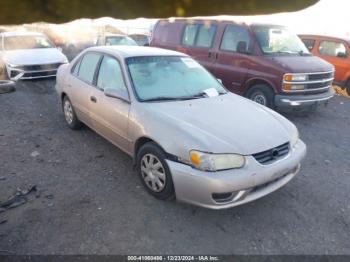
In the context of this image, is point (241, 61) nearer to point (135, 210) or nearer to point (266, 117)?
point (266, 117)

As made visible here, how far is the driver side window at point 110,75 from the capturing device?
13.6 feet

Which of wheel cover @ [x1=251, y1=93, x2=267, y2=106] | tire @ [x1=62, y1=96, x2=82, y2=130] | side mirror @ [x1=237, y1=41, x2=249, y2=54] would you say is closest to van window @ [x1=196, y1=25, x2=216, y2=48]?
side mirror @ [x1=237, y1=41, x2=249, y2=54]

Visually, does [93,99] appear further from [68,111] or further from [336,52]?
[336,52]

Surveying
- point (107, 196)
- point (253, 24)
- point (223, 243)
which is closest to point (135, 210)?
point (107, 196)

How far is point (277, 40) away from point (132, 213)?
5.34 m

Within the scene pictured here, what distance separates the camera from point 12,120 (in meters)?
6.21

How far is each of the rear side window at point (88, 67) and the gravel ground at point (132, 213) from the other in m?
1.08

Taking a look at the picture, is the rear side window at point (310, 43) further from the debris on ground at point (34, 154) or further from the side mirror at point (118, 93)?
the debris on ground at point (34, 154)

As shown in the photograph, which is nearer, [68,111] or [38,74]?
[68,111]

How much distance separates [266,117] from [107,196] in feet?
6.96

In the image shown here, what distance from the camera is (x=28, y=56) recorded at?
29.5 feet

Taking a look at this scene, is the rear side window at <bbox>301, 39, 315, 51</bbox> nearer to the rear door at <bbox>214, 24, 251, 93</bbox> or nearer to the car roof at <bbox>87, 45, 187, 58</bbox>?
the rear door at <bbox>214, 24, 251, 93</bbox>

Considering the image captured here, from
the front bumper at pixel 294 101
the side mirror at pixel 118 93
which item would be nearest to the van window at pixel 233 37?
the front bumper at pixel 294 101

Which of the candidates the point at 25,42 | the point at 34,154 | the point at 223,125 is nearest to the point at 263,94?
the point at 223,125
